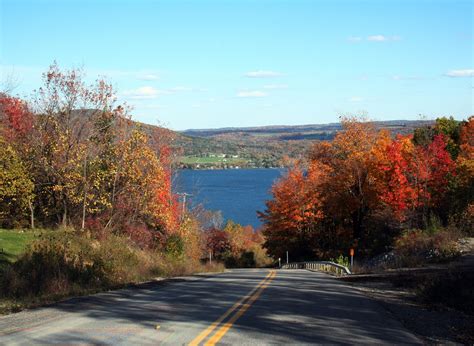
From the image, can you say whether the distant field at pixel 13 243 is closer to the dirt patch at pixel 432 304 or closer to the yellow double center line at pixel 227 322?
the yellow double center line at pixel 227 322

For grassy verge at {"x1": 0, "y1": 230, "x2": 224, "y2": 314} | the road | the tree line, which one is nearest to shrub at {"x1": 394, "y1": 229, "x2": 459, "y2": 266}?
the tree line

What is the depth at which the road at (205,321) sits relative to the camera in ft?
30.8


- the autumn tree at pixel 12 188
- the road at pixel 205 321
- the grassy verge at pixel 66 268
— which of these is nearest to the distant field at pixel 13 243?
the grassy verge at pixel 66 268

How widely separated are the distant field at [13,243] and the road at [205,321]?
5786 mm

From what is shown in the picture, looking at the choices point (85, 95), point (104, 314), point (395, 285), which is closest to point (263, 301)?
point (104, 314)

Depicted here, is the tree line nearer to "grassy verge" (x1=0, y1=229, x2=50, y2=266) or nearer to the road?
the road

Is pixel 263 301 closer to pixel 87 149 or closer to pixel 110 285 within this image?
pixel 110 285

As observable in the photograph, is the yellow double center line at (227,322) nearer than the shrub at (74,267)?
Yes

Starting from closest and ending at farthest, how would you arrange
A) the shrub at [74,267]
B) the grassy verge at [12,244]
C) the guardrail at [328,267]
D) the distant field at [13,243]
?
the shrub at [74,267]
the grassy verge at [12,244]
the distant field at [13,243]
the guardrail at [328,267]

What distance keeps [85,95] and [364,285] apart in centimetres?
1761

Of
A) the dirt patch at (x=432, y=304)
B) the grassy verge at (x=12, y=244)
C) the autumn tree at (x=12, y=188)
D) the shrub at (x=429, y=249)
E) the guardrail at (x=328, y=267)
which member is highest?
the autumn tree at (x=12, y=188)

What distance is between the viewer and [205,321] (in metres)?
11.0

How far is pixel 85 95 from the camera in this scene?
29719 mm

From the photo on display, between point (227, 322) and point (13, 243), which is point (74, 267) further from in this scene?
point (227, 322)
